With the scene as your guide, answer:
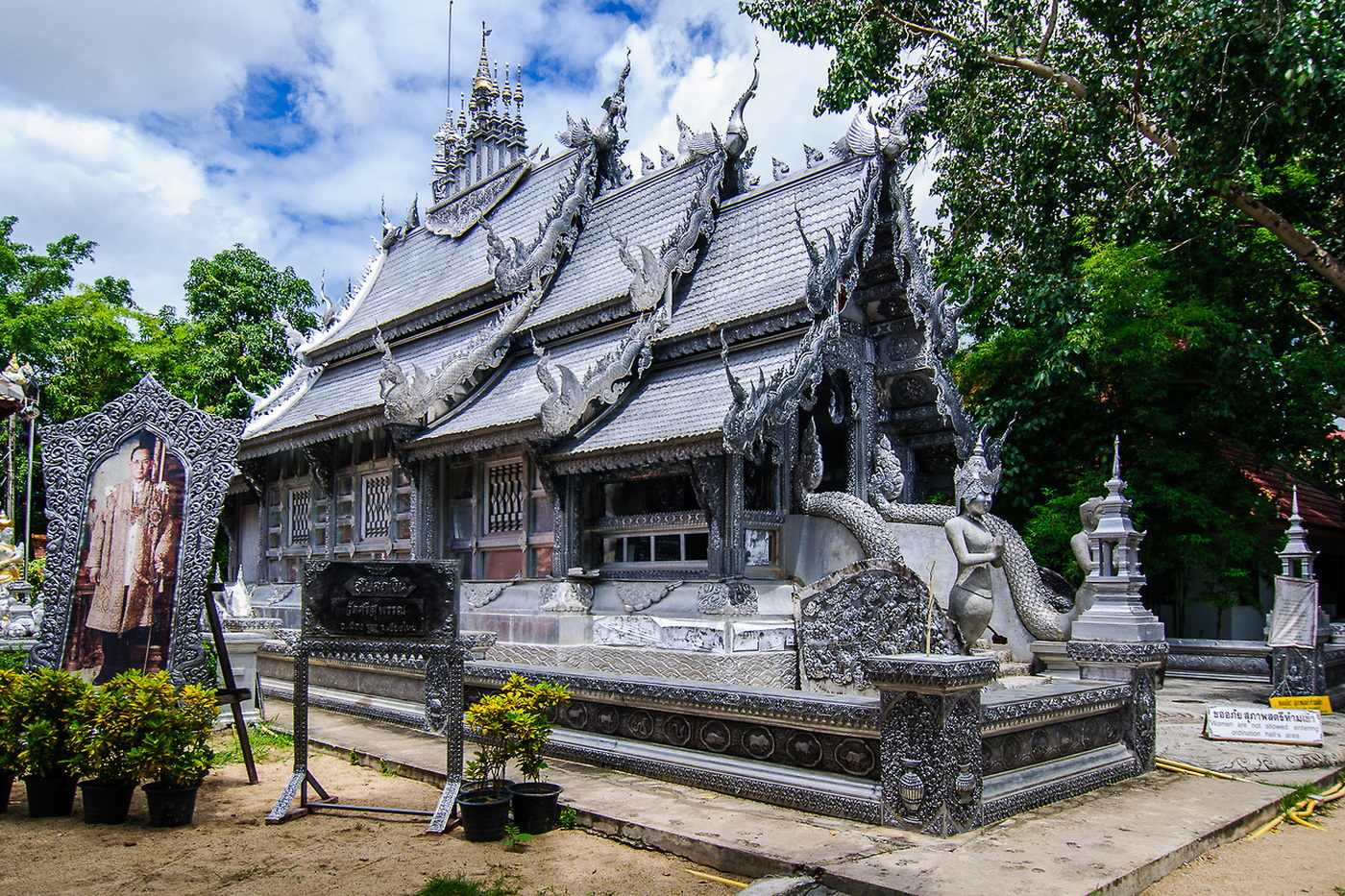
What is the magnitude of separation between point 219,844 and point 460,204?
1439 centimetres

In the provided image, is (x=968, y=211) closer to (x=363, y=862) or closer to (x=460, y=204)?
(x=460, y=204)

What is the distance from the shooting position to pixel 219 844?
5934mm

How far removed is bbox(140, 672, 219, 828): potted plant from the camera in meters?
6.18

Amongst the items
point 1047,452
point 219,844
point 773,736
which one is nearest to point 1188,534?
point 1047,452

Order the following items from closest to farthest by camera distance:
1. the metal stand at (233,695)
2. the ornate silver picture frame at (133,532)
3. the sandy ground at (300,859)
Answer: the sandy ground at (300,859), the metal stand at (233,695), the ornate silver picture frame at (133,532)

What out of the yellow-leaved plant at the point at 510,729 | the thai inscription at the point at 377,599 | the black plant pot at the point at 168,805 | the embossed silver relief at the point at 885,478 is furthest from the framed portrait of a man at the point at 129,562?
the embossed silver relief at the point at 885,478

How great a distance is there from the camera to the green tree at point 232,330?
87.0 ft

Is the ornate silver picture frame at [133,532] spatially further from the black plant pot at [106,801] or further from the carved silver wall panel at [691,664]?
the carved silver wall panel at [691,664]

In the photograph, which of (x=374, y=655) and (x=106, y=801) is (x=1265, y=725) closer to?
(x=374, y=655)

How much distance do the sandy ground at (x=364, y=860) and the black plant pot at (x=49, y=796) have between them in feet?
0.30

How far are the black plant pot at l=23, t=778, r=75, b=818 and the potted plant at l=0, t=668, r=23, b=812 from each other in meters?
0.16

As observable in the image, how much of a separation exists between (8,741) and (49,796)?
439 millimetres

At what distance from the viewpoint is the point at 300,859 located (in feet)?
18.4

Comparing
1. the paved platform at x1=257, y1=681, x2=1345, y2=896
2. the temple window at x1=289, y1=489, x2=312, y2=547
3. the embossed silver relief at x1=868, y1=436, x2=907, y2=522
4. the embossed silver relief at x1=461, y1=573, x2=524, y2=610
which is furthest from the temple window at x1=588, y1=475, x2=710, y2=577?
the temple window at x1=289, y1=489, x2=312, y2=547
